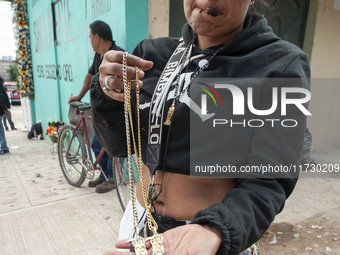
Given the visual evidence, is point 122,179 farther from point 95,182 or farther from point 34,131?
point 34,131

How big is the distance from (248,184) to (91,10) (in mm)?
4167

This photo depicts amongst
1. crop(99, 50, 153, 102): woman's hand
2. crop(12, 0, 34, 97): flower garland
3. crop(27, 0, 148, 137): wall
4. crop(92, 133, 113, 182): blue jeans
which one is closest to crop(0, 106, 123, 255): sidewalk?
crop(92, 133, 113, 182): blue jeans

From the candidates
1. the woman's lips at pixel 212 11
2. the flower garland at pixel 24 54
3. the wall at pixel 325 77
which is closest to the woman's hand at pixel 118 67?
the woman's lips at pixel 212 11

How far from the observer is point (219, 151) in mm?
934

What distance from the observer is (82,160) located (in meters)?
3.55

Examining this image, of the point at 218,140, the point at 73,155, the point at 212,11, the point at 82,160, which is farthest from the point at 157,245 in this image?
the point at 73,155

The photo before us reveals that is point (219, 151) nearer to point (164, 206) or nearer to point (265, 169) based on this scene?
point (265, 169)

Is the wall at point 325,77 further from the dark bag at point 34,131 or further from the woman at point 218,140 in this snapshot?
the dark bag at point 34,131

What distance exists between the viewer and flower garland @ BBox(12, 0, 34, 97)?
834 cm

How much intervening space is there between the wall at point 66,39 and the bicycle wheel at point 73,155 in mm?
806

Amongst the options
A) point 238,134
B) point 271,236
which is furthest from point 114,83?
point 271,236

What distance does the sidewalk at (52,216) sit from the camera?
97.4 inches

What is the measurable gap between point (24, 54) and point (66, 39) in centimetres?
422

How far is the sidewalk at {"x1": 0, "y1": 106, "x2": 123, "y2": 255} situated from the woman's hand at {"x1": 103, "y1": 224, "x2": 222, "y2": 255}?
6.48 feet
